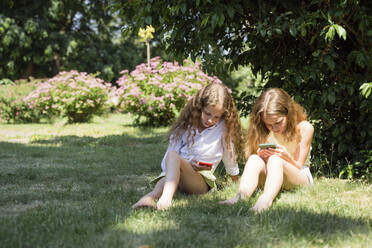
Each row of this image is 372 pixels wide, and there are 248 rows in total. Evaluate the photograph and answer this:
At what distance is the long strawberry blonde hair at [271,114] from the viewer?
3.22 m

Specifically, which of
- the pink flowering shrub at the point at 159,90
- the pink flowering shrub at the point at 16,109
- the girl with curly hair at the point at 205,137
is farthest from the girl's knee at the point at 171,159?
the pink flowering shrub at the point at 16,109

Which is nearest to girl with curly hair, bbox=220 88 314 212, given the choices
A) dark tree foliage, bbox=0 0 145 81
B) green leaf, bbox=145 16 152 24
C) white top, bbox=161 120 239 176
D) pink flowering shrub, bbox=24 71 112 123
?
white top, bbox=161 120 239 176

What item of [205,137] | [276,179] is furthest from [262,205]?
[205,137]

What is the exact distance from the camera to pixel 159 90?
31.2 feet

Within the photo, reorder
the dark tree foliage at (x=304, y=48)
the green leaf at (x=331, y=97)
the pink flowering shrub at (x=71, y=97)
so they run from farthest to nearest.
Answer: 1. the pink flowering shrub at (x=71, y=97)
2. the green leaf at (x=331, y=97)
3. the dark tree foliage at (x=304, y=48)

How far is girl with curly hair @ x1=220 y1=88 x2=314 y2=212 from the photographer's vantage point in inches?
117

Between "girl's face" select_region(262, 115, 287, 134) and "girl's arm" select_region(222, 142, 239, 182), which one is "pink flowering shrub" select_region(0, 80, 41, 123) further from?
"girl's face" select_region(262, 115, 287, 134)

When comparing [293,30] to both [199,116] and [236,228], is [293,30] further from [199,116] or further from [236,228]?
[236,228]

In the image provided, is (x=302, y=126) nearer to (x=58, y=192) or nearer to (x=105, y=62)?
(x=58, y=192)

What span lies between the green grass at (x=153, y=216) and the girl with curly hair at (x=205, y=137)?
15 centimetres

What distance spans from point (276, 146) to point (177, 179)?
2.81 ft

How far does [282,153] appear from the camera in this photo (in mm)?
3154

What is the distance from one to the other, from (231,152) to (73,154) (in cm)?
318

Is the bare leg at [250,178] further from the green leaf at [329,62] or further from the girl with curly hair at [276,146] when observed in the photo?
the green leaf at [329,62]
